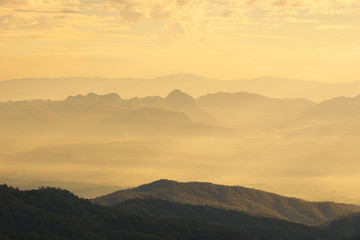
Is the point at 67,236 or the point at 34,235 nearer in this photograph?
the point at 34,235

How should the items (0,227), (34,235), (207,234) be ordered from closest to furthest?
(34,235), (0,227), (207,234)

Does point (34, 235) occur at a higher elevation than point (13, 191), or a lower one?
lower

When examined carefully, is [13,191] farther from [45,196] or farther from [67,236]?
[67,236]

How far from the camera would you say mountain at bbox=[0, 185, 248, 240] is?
160m

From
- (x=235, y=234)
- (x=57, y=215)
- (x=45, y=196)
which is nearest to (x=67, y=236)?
(x=57, y=215)

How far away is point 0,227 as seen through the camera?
153125 millimetres

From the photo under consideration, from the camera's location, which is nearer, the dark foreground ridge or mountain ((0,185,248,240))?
mountain ((0,185,248,240))

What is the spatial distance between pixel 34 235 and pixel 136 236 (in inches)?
1150

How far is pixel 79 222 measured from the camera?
16825cm

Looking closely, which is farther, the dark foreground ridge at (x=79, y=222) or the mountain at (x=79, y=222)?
the dark foreground ridge at (x=79, y=222)

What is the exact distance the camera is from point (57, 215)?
168 metres

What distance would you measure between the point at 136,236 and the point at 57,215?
20932 mm

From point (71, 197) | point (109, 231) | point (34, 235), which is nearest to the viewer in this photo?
point (34, 235)

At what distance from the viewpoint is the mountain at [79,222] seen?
160500 mm
